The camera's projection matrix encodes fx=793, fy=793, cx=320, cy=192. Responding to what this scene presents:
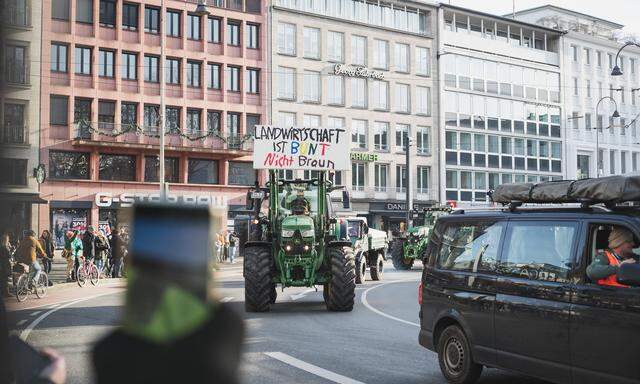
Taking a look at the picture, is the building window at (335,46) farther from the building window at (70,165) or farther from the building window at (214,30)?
the building window at (70,165)

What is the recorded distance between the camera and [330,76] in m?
57.2

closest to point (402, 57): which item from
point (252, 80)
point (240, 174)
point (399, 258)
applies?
point (252, 80)

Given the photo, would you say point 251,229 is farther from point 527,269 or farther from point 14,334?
point 14,334

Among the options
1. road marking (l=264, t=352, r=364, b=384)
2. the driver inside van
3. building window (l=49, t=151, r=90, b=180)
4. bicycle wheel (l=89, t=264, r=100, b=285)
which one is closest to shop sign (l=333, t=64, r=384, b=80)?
building window (l=49, t=151, r=90, b=180)

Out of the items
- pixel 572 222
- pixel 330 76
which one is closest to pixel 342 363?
pixel 572 222

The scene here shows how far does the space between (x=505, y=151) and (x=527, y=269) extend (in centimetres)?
6129

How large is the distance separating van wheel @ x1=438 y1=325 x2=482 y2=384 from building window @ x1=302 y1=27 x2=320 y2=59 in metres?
49.2

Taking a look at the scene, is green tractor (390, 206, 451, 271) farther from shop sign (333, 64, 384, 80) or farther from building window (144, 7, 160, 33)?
shop sign (333, 64, 384, 80)

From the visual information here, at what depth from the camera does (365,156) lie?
190ft

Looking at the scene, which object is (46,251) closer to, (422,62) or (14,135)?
(14,135)

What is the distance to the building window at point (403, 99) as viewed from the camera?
6072cm

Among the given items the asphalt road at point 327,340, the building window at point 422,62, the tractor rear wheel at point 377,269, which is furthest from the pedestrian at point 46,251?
the building window at point 422,62

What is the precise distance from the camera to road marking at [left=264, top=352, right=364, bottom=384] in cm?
831

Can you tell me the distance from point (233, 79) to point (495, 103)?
2418 cm
